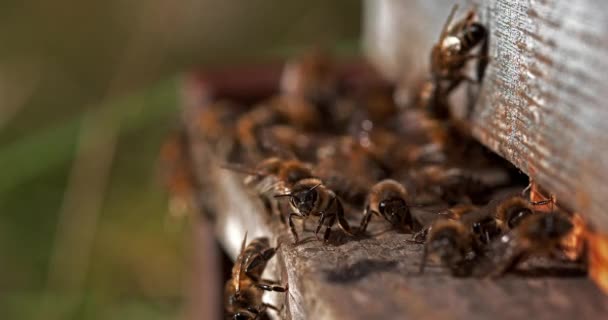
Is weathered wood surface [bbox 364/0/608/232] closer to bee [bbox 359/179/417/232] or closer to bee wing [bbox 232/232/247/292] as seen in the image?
bee [bbox 359/179/417/232]

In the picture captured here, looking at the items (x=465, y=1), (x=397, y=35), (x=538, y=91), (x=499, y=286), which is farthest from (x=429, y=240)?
(x=397, y=35)

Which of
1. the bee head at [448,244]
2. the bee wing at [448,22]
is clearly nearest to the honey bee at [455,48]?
the bee wing at [448,22]

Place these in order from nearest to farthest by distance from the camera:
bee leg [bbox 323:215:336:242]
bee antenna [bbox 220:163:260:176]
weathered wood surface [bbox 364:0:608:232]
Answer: weathered wood surface [bbox 364:0:608:232]
bee leg [bbox 323:215:336:242]
bee antenna [bbox 220:163:260:176]

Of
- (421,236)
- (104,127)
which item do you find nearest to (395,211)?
(421,236)

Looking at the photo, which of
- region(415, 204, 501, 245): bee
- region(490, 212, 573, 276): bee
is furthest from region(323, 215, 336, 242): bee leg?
region(490, 212, 573, 276): bee

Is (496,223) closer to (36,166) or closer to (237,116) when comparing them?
(237,116)

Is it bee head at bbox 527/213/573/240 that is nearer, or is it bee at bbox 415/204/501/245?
bee head at bbox 527/213/573/240

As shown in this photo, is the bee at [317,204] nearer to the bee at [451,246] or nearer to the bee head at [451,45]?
the bee at [451,246]

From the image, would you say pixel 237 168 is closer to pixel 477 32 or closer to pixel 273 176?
pixel 273 176
